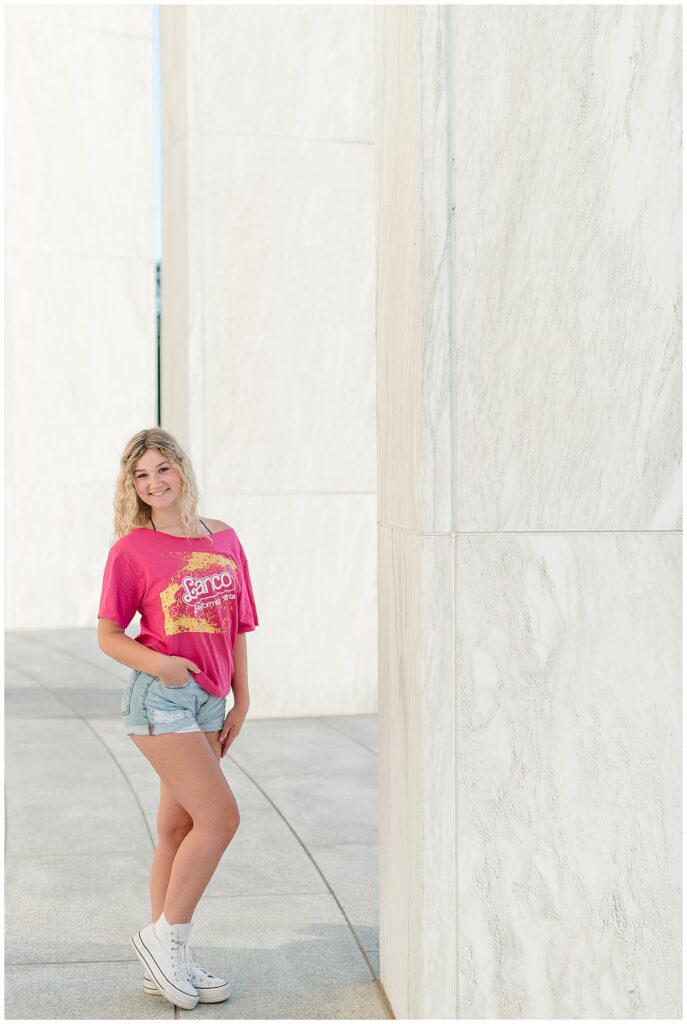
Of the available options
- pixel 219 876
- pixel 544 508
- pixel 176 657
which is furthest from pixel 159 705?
pixel 219 876

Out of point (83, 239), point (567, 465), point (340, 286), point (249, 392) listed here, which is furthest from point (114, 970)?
point (83, 239)

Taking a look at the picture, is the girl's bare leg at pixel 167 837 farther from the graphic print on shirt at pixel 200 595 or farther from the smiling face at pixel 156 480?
the smiling face at pixel 156 480

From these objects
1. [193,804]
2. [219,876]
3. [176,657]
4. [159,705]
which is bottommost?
[219,876]

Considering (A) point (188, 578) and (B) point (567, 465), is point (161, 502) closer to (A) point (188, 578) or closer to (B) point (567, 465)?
(A) point (188, 578)

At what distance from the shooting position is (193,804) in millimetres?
4312

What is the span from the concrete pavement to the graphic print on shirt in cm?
139

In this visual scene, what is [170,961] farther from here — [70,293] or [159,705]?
[70,293]

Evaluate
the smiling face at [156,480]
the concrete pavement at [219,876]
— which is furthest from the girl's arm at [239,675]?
the concrete pavement at [219,876]

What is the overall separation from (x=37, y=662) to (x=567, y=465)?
1042 centimetres

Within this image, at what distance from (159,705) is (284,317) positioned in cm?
626

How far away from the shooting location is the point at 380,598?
4.62 m

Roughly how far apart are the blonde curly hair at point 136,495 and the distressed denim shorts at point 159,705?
0.53 metres

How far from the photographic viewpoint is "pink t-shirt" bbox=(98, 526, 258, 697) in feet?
14.0

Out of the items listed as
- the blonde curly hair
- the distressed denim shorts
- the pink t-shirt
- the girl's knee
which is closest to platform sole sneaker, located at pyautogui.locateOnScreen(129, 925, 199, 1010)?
the girl's knee
